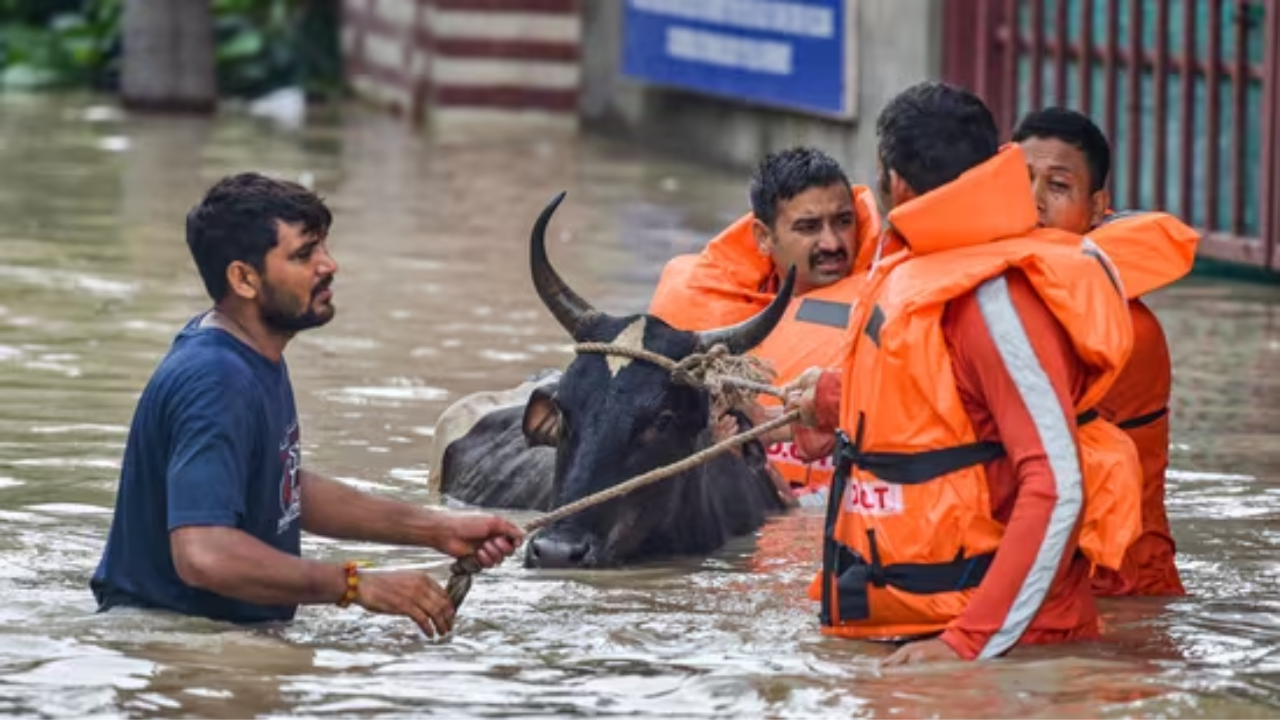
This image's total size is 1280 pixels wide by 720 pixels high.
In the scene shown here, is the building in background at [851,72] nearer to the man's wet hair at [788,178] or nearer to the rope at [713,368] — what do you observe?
the man's wet hair at [788,178]

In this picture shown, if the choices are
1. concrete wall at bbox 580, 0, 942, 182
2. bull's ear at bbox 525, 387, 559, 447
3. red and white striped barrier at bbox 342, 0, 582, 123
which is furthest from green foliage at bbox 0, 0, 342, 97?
bull's ear at bbox 525, 387, 559, 447

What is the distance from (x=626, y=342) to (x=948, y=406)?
6.80 feet

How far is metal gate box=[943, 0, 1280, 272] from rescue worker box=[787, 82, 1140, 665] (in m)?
8.63

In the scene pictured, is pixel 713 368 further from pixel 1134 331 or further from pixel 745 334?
pixel 1134 331

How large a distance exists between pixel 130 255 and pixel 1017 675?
35.4 ft

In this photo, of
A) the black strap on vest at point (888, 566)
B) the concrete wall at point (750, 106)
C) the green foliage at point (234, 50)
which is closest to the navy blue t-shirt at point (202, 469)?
the black strap on vest at point (888, 566)

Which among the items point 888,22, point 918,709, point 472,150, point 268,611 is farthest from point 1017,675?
point 472,150

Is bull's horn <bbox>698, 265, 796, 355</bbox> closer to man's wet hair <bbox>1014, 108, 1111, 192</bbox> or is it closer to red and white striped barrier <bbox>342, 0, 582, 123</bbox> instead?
man's wet hair <bbox>1014, 108, 1111, 192</bbox>

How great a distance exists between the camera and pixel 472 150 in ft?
78.0

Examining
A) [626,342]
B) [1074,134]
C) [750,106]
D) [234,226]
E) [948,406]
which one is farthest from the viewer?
[750,106]

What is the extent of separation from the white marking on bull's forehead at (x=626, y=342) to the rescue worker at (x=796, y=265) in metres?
0.70

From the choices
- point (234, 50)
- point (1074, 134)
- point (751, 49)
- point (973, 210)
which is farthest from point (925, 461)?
point (234, 50)

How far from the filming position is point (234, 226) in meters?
7.26

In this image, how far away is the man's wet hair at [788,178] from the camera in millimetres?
9672
